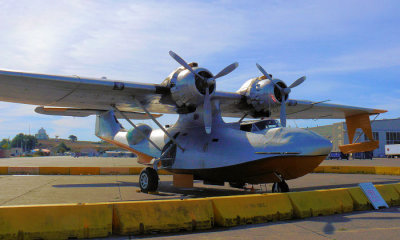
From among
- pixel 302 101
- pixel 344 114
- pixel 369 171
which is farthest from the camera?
pixel 369 171

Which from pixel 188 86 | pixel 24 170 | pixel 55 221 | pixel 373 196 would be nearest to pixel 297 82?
pixel 188 86

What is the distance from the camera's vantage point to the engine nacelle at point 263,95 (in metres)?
12.7

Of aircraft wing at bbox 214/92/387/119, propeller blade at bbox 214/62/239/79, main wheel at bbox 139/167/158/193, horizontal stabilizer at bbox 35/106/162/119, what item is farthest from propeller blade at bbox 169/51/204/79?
horizontal stabilizer at bbox 35/106/162/119

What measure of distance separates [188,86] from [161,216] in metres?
5.87

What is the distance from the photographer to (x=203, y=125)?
40.5 feet

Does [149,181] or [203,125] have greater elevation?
A: [203,125]

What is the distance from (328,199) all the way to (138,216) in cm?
476

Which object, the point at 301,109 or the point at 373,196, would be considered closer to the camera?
the point at 373,196

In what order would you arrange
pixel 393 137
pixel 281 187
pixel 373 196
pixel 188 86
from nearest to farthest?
pixel 373 196 → pixel 281 187 → pixel 188 86 → pixel 393 137

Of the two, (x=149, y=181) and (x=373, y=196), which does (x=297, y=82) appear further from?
(x=149, y=181)

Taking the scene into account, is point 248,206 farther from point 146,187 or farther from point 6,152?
point 6,152

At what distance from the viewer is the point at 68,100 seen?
12.7 m

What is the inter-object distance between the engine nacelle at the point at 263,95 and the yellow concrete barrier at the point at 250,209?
5960 millimetres

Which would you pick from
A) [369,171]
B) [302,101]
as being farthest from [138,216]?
[369,171]
